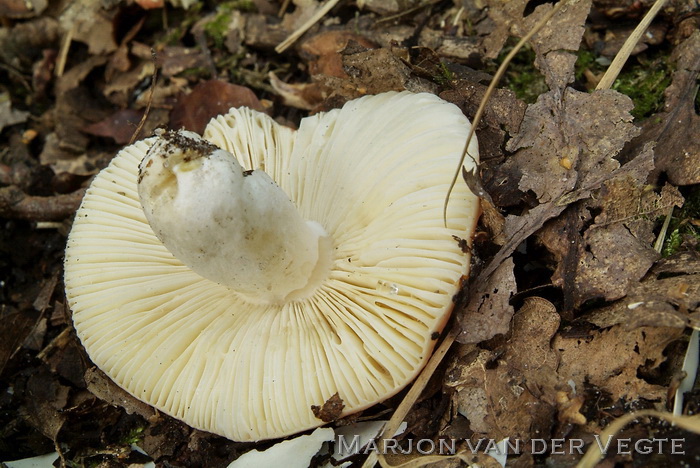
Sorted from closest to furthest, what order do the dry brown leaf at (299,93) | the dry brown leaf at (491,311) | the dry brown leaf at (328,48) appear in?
the dry brown leaf at (491,311)
the dry brown leaf at (328,48)
the dry brown leaf at (299,93)

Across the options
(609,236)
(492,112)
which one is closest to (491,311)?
(609,236)

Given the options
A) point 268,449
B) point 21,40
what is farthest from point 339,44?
point 21,40

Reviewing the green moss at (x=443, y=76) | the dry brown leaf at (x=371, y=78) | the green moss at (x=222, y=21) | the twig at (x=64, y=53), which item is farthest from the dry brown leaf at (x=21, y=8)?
the green moss at (x=443, y=76)

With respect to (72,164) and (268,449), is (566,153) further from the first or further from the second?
(72,164)

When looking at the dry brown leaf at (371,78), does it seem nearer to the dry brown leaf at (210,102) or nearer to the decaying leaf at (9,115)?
the dry brown leaf at (210,102)

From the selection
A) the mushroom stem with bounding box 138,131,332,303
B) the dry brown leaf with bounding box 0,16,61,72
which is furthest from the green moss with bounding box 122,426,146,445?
the dry brown leaf with bounding box 0,16,61,72

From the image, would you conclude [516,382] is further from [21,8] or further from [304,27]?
[21,8]

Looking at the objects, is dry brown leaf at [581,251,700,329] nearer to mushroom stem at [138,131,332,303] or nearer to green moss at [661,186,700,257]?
green moss at [661,186,700,257]

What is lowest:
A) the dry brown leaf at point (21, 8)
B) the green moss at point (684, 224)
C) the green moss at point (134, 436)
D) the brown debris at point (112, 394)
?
the green moss at point (134, 436)

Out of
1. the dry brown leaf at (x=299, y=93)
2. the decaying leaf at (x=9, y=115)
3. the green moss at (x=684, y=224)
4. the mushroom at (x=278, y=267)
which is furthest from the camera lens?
the decaying leaf at (x=9, y=115)
